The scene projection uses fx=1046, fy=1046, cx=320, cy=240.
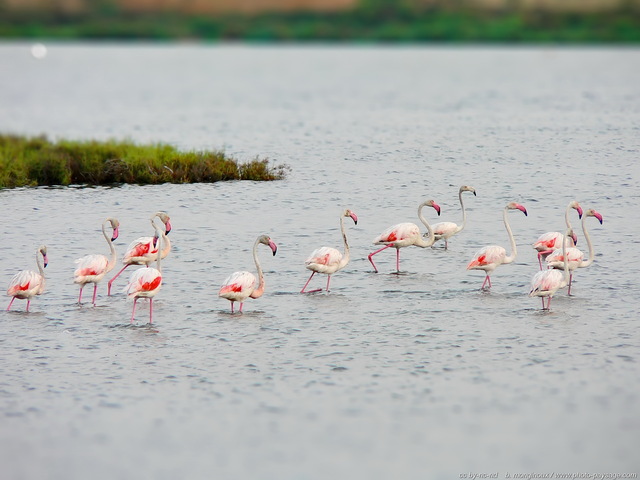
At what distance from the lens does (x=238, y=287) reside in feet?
50.4

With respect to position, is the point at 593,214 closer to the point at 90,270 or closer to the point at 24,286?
the point at 90,270

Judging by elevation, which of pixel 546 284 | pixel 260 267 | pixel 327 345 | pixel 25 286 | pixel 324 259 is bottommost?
pixel 327 345

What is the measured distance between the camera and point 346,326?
15039mm

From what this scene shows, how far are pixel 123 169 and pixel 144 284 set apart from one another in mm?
13809

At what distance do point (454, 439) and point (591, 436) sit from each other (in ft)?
4.69

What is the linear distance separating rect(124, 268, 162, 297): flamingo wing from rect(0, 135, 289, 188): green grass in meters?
13.1

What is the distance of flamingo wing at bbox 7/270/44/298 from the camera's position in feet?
50.4

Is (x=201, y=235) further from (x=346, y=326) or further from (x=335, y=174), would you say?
(x=335, y=174)

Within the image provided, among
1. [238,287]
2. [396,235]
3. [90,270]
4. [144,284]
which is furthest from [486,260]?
[90,270]

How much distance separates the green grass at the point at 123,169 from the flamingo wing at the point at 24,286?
12527 mm

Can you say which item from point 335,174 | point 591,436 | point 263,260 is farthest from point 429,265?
point 335,174

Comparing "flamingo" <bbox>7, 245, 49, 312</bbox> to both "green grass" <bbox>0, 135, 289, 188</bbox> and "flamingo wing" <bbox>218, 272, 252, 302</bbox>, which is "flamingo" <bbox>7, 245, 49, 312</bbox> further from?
"green grass" <bbox>0, 135, 289, 188</bbox>

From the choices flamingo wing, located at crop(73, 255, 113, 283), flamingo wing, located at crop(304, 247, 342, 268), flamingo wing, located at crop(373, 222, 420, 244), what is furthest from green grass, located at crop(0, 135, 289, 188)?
flamingo wing, located at crop(73, 255, 113, 283)

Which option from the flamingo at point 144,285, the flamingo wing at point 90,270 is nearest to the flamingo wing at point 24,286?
the flamingo wing at point 90,270
